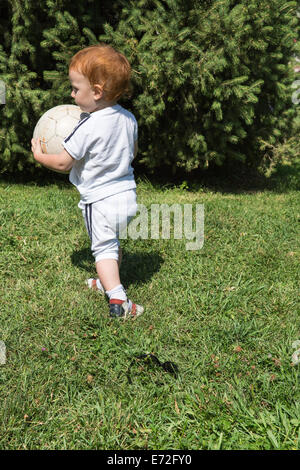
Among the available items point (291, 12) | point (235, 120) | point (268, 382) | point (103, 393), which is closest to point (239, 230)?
point (235, 120)

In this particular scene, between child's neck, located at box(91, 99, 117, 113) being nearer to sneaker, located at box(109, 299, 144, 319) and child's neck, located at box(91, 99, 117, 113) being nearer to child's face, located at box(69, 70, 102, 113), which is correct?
child's face, located at box(69, 70, 102, 113)

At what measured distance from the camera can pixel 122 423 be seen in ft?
7.12

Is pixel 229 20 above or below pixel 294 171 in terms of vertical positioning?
above

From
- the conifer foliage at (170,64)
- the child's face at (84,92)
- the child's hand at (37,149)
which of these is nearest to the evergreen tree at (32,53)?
the conifer foliage at (170,64)

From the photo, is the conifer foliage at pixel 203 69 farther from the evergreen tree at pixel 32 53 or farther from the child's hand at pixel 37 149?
the child's hand at pixel 37 149

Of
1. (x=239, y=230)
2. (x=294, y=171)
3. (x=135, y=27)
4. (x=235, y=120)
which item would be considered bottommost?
(x=294, y=171)

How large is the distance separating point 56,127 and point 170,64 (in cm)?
234

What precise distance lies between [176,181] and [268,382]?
4562 mm

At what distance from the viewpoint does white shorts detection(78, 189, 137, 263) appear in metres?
3.01

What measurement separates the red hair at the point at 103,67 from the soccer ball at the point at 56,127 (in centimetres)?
48

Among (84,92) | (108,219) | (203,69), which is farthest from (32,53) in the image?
(108,219)

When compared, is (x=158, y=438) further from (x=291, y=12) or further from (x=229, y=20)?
(x=291, y=12)

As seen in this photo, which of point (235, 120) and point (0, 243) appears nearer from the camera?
point (0, 243)

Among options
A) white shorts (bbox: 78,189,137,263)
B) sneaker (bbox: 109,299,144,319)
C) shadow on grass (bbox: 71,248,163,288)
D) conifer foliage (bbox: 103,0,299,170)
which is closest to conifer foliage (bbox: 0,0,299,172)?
conifer foliage (bbox: 103,0,299,170)
